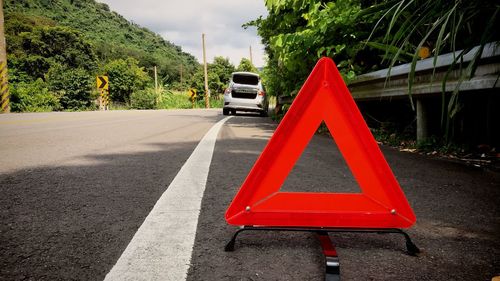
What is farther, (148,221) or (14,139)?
(14,139)

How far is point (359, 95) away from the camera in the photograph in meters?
5.01

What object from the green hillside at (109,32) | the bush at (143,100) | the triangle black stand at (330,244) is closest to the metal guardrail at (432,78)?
the triangle black stand at (330,244)

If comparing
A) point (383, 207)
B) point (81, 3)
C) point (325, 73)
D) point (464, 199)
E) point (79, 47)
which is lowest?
point (464, 199)

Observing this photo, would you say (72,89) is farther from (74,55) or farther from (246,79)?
(74,55)

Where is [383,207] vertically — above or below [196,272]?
above

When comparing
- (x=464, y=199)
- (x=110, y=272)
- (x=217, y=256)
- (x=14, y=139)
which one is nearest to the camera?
(x=110, y=272)

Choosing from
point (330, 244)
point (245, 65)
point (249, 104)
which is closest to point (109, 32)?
point (245, 65)

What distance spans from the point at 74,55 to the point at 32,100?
24.5 m

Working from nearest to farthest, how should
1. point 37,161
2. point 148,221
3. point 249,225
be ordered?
point 249,225 < point 148,221 < point 37,161

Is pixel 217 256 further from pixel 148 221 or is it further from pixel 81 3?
pixel 81 3

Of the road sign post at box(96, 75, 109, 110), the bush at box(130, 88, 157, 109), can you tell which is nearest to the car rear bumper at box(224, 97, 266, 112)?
the road sign post at box(96, 75, 109, 110)

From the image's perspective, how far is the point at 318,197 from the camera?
4.72 feet

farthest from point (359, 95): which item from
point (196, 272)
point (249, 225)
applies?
point (196, 272)

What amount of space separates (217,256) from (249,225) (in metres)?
0.20
